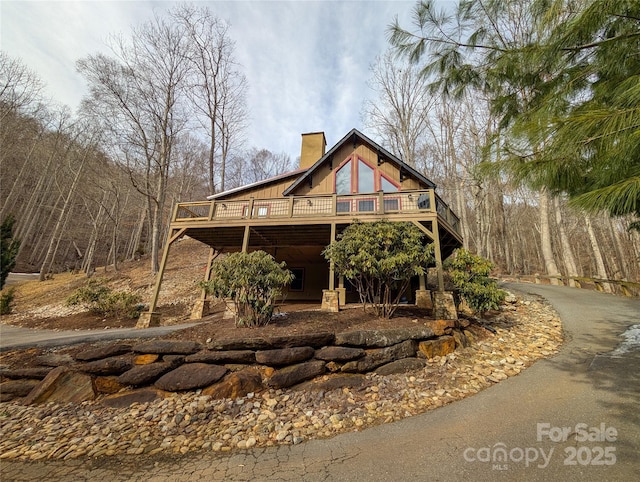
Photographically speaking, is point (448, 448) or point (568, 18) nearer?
point (568, 18)

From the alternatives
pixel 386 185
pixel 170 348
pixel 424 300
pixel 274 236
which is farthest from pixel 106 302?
pixel 386 185

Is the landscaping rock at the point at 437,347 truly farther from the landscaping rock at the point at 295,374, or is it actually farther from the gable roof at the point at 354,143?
the gable roof at the point at 354,143

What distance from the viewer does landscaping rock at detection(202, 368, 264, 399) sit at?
419 centimetres

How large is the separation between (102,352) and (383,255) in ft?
20.4

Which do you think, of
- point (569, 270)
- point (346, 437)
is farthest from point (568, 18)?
point (569, 270)

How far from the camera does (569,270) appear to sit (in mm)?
14672

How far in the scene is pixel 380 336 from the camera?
17.3 feet

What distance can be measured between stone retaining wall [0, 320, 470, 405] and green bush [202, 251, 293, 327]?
134 cm

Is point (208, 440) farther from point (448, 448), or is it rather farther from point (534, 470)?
point (534, 470)

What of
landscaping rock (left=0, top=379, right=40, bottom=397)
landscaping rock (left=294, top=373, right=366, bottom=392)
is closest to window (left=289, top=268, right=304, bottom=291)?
landscaping rock (left=294, top=373, right=366, bottom=392)

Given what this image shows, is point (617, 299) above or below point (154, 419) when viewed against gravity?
above

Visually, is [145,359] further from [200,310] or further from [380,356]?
[200,310]

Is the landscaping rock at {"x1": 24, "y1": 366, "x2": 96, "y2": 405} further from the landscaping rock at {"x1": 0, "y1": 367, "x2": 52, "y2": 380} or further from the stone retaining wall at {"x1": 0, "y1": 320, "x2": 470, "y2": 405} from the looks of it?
the landscaping rock at {"x1": 0, "y1": 367, "x2": 52, "y2": 380}

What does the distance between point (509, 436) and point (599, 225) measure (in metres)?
31.2
